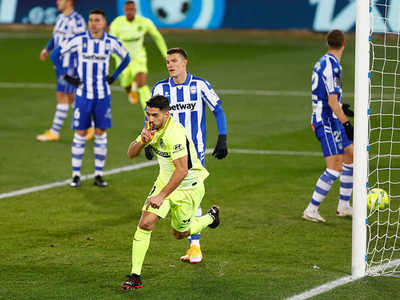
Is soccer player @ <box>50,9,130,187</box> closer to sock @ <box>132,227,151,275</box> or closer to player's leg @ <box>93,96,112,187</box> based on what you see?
player's leg @ <box>93,96,112,187</box>

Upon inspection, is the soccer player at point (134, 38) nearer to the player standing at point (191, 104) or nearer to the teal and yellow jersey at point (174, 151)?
the player standing at point (191, 104)

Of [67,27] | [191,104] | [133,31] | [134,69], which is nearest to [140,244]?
[191,104]

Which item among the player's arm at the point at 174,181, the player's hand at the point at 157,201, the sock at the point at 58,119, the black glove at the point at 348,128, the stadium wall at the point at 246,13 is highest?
the stadium wall at the point at 246,13

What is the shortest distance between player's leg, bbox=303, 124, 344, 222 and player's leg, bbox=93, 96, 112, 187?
3105mm

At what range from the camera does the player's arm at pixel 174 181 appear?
497cm

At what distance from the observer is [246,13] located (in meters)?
25.4

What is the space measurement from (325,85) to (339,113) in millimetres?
403

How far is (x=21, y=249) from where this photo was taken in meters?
6.20

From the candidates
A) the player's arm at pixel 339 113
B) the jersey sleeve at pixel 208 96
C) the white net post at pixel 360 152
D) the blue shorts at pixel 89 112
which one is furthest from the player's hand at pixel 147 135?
the blue shorts at pixel 89 112

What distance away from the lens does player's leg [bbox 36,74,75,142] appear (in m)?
11.5

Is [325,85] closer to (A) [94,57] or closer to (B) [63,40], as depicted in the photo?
(A) [94,57]

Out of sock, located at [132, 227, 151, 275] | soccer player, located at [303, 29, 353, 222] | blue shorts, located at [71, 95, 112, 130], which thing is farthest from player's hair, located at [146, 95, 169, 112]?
blue shorts, located at [71, 95, 112, 130]

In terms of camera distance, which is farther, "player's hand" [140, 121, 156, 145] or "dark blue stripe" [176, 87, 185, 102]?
"dark blue stripe" [176, 87, 185, 102]

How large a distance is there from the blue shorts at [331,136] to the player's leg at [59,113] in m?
5.85
